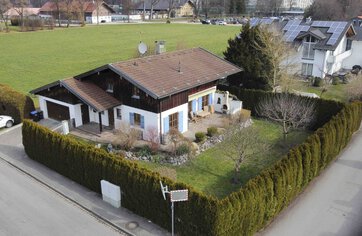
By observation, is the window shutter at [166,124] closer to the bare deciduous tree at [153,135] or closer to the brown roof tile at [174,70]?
the bare deciduous tree at [153,135]

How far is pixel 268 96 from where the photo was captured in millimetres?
31578

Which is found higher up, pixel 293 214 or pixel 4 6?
pixel 4 6

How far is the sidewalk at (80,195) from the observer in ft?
56.1

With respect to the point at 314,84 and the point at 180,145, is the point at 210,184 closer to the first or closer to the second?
the point at 180,145

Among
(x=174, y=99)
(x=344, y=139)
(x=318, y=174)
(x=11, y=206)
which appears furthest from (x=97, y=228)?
(x=344, y=139)

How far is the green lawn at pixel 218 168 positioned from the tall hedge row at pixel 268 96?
3504 mm

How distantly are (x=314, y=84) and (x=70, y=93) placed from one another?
28126mm

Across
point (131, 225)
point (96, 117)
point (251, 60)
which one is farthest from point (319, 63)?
point (131, 225)

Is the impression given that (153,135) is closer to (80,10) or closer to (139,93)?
(139,93)

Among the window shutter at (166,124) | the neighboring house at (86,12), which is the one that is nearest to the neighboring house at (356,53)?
the window shutter at (166,124)

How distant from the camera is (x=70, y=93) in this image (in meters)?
28.3

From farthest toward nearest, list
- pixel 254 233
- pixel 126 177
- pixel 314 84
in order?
pixel 314 84 → pixel 126 177 → pixel 254 233

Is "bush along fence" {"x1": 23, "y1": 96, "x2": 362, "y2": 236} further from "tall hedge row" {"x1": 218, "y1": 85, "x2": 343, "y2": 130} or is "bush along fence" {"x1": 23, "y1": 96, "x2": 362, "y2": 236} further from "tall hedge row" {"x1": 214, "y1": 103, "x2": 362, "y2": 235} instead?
"tall hedge row" {"x1": 218, "y1": 85, "x2": 343, "y2": 130}

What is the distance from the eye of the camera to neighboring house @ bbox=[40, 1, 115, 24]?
362ft
